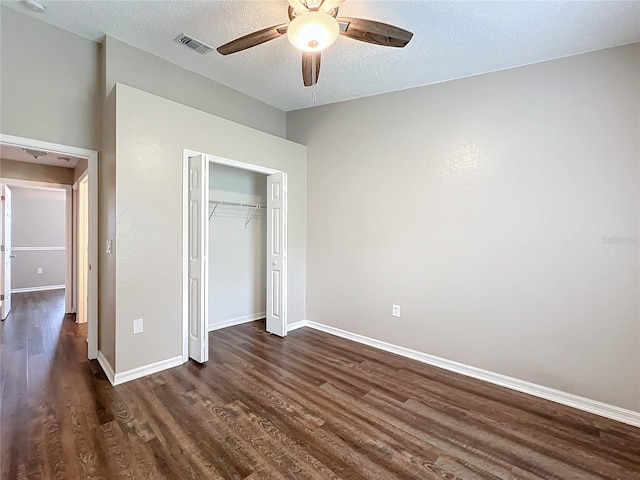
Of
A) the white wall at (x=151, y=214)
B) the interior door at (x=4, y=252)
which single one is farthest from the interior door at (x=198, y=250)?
the interior door at (x=4, y=252)

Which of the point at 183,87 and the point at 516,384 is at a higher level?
the point at 183,87

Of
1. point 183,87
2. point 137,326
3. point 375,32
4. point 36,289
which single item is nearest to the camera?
point 375,32

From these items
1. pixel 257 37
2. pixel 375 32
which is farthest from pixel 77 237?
pixel 375 32

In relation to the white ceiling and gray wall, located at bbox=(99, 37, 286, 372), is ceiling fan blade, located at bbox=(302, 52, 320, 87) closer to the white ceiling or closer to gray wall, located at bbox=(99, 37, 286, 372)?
gray wall, located at bbox=(99, 37, 286, 372)

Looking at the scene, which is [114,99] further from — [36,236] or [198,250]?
[36,236]

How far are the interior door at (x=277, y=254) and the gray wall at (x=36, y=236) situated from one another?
20.7 feet

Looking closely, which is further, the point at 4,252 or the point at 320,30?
the point at 4,252

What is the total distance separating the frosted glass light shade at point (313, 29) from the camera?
1724 millimetres

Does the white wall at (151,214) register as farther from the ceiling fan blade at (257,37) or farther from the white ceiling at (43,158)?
the white ceiling at (43,158)

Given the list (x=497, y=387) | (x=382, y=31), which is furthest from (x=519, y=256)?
(x=382, y=31)

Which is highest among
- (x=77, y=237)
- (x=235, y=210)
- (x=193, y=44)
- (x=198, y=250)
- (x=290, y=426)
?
(x=193, y=44)

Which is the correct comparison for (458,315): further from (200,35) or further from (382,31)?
(200,35)

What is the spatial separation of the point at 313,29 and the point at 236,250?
122 inches

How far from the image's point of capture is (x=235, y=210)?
13.9 ft
